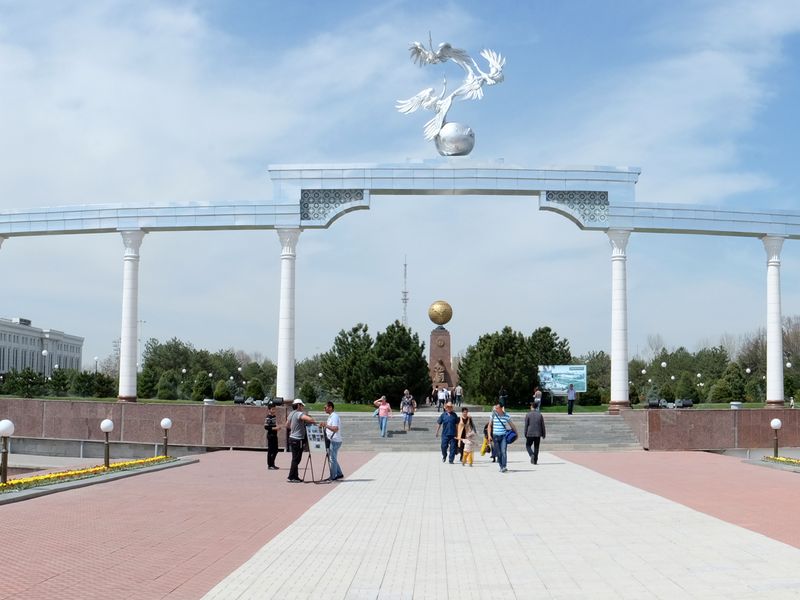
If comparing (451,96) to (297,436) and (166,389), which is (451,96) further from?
(166,389)

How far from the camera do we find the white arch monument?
2809 cm

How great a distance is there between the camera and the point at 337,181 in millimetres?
28500

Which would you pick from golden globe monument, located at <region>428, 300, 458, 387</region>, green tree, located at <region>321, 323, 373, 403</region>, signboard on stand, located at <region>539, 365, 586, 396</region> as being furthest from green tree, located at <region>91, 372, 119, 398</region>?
signboard on stand, located at <region>539, 365, 586, 396</region>

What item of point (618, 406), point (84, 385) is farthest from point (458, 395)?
point (84, 385)

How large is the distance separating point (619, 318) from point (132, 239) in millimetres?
16001

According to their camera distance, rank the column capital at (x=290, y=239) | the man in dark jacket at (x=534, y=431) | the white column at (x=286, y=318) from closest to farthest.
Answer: the man in dark jacket at (x=534, y=431)
the white column at (x=286, y=318)
the column capital at (x=290, y=239)

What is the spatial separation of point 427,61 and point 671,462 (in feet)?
46.6

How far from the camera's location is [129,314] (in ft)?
94.9

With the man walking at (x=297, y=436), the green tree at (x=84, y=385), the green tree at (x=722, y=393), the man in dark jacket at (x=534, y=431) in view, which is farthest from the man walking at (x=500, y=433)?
the green tree at (x=84, y=385)

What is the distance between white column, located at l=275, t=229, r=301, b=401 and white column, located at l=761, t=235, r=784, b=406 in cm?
1543

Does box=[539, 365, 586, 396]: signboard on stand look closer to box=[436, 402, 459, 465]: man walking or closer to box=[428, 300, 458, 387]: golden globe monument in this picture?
box=[428, 300, 458, 387]: golden globe monument

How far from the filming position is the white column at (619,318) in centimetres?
2820

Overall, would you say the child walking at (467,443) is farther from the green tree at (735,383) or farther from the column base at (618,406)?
→ the green tree at (735,383)

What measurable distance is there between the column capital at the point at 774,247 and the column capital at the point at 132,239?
67.9 feet
